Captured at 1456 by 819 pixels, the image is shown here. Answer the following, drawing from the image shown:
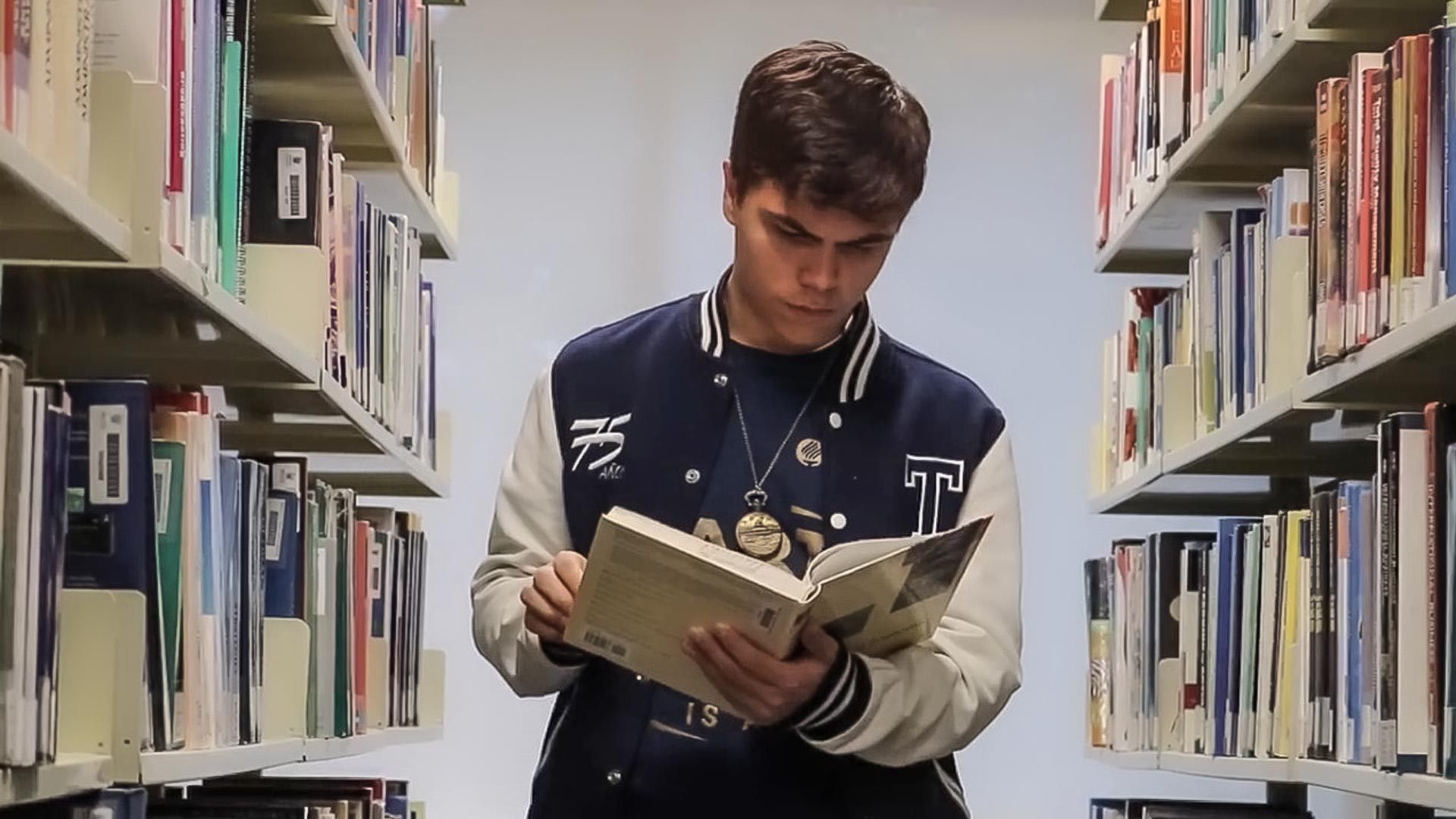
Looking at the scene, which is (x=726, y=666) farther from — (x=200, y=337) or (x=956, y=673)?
(x=200, y=337)

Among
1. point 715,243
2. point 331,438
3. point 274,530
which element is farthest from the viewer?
point 715,243

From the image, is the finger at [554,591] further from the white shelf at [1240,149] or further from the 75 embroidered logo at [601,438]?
the white shelf at [1240,149]

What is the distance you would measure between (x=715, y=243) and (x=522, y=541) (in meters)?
2.41

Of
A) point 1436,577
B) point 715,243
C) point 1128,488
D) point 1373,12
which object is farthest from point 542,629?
point 715,243

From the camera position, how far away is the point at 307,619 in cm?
229

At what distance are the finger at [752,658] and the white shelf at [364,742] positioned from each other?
848 mm

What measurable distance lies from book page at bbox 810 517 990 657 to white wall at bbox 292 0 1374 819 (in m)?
2.47

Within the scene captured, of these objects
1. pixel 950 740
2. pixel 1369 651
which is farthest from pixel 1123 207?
pixel 950 740

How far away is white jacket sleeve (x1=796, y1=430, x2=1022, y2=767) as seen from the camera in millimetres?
1560

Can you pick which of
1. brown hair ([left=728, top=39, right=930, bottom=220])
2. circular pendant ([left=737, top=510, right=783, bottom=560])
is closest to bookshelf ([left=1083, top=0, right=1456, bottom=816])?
brown hair ([left=728, top=39, right=930, bottom=220])

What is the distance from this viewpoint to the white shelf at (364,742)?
2.24m

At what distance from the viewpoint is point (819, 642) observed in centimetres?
153

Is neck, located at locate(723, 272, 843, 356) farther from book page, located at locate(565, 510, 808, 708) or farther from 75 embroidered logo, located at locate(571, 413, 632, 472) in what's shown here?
book page, located at locate(565, 510, 808, 708)

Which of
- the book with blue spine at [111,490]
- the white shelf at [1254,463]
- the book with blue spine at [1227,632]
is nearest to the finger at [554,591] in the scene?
the book with blue spine at [111,490]
